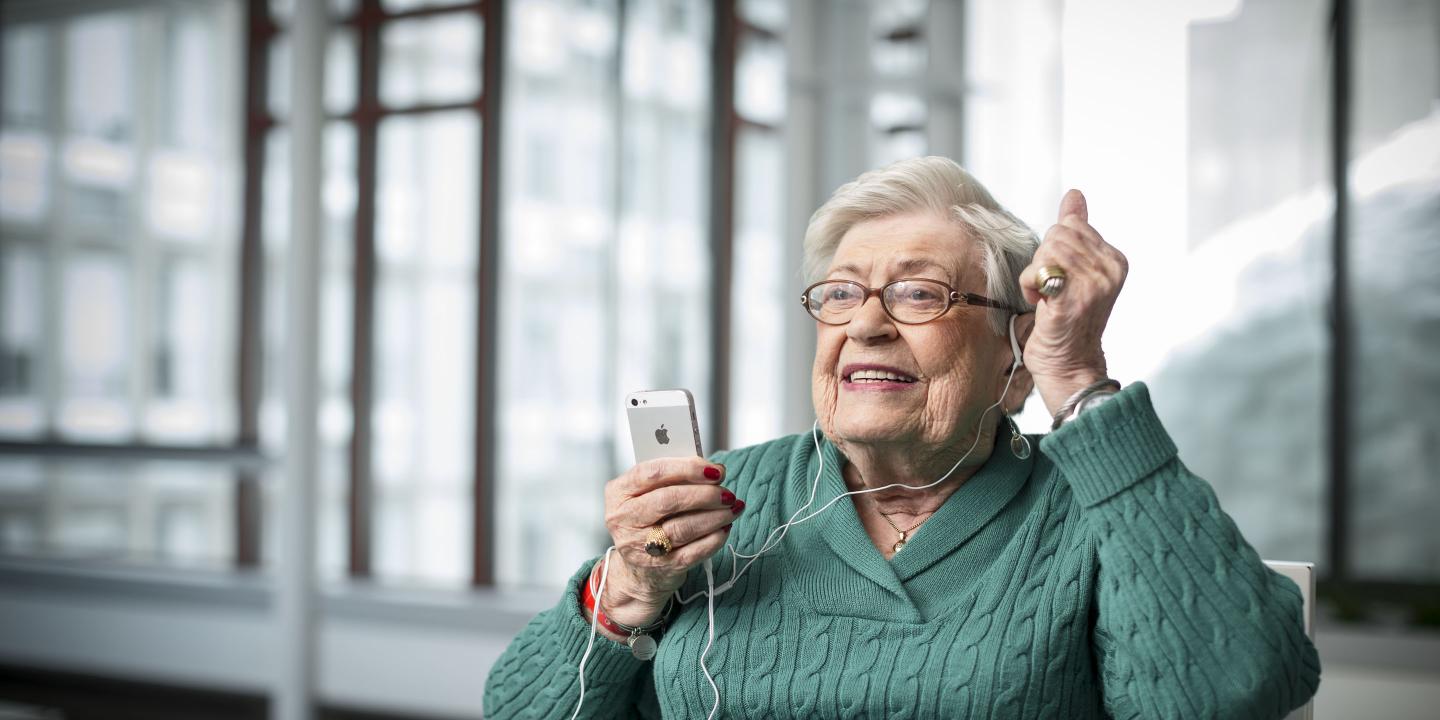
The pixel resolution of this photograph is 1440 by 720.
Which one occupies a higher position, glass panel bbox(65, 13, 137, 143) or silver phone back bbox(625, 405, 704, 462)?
glass panel bbox(65, 13, 137, 143)

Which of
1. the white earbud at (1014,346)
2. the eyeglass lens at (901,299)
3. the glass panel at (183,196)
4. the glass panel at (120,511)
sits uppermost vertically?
the glass panel at (183,196)

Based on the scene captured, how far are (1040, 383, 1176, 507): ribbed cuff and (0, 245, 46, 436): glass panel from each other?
464cm

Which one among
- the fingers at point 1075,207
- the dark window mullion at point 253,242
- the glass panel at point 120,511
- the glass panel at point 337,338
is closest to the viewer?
the fingers at point 1075,207

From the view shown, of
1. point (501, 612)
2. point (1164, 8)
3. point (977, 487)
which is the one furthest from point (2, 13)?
point (977, 487)


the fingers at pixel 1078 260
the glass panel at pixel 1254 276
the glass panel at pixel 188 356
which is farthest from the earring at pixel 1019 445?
the glass panel at pixel 188 356

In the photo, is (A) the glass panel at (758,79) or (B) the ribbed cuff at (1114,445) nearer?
(B) the ribbed cuff at (1114,445)

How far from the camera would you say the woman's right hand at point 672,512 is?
1243 millimetres

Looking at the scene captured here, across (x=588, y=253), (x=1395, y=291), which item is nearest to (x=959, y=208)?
(x=1395, y=291)

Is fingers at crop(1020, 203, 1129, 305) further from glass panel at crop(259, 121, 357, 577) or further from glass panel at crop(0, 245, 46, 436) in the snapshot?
glass panel at crop(0, 245, 46, 436)

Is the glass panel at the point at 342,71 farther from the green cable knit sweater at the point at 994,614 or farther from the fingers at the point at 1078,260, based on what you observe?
the fingers at the point at 1078,260

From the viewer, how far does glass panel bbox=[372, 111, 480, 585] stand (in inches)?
156

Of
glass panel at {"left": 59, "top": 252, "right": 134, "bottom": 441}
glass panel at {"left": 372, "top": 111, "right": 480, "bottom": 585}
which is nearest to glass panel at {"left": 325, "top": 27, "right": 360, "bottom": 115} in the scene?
glass panel at {"left": 372, "top": 111, "right": 480, "bottom": 585}

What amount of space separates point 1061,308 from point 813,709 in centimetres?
52

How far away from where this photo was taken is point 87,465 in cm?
460
